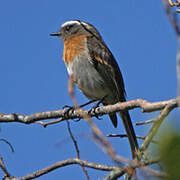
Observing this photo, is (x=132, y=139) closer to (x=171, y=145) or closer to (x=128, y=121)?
(x=128, y=121)

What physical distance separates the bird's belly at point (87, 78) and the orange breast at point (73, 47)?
0.20 meters

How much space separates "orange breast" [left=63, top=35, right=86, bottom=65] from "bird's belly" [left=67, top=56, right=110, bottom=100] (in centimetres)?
20

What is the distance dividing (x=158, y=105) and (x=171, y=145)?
2.06 m

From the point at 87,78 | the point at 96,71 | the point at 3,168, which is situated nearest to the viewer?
the point at 3,168

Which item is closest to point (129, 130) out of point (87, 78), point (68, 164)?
point (87, 78)

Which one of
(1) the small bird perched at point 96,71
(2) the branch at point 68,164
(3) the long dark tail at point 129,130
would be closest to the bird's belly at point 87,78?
→ (1) the small bird perched at point 96,71

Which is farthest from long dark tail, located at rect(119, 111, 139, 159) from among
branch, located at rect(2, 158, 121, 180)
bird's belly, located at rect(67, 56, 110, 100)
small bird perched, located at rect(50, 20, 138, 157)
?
branch, located at rect(2, 158, 121, 180)

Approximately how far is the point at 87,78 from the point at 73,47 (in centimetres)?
82

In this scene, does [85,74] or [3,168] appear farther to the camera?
[85,74]

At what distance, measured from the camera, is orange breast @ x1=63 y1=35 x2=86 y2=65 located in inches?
255

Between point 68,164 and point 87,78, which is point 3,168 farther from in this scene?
point 87,78

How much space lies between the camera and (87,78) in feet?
20.4

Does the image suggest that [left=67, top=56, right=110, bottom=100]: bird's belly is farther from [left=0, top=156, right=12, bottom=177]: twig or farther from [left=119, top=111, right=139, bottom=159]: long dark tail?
[left=0, top=156, right=12, bottom=177]: twig

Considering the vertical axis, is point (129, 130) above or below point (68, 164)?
below
